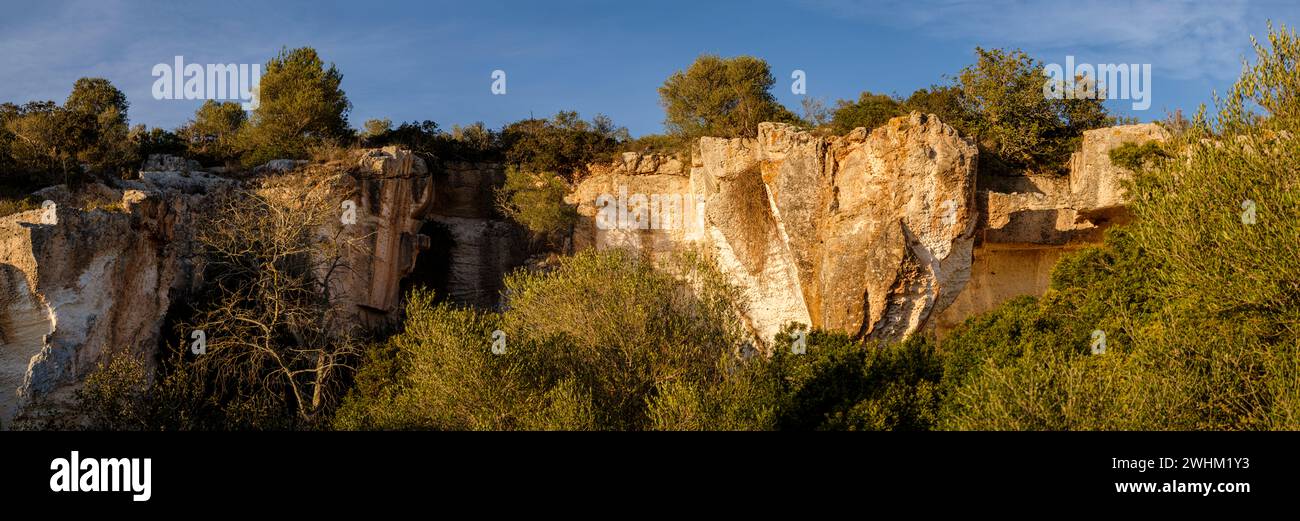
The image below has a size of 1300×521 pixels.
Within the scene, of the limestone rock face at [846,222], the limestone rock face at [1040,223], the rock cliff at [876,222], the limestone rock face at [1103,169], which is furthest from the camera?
the limestone rock face at [1040,223]

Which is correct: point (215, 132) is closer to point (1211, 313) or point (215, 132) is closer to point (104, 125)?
point (104, 125)

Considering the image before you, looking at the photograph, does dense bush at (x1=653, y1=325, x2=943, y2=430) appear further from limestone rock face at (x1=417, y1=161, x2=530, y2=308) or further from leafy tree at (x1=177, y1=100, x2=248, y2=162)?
leafy tree at (x1=177, y1=100, x2=248, y2=162)

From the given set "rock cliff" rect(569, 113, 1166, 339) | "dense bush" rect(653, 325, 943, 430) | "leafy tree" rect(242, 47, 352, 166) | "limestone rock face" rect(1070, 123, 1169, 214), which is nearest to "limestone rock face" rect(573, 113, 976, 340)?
"rock cliff" rect(569, 113, 1166, 339)

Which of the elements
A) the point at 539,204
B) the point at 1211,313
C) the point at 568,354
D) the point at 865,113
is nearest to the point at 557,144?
the point at 539,204

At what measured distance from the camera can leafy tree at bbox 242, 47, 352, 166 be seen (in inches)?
1224

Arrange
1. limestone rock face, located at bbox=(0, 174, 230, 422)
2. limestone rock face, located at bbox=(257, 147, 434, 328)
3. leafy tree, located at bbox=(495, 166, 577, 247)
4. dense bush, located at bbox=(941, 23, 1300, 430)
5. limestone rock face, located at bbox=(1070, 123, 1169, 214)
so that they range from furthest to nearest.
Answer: leafy tree, located at bbox=(495, 166, 577, 247) < limestone rock face, located at bbox=(257, 147, 434, 328) < limestone rock face, located at bbox=(1070, 123, 1169, 214) < limestone rock face, located at bbox=(0, 174, 230, 422) < dense bush, located at bbox=(941, 23, 1300, 430)

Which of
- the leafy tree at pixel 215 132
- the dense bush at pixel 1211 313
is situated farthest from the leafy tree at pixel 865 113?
the leafy tree at pixel 215 132

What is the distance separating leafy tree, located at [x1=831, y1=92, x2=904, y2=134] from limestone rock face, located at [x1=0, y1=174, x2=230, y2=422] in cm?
1585

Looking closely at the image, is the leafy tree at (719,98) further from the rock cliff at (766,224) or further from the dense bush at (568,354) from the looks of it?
the dense bush at (568,354)

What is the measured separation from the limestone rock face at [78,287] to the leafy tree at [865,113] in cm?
1585

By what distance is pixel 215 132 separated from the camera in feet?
116

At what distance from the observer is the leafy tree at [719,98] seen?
3241 cm
